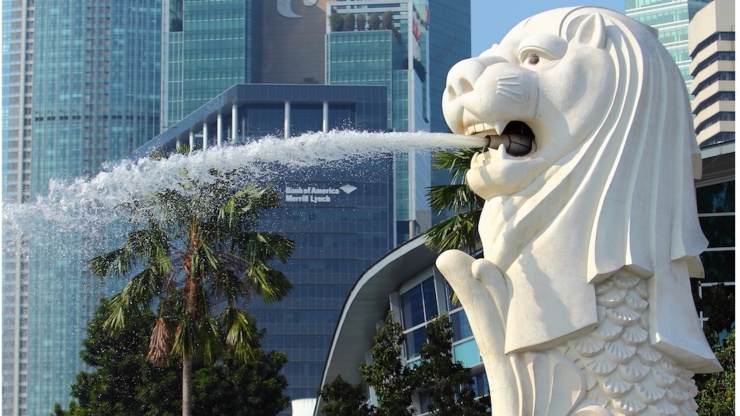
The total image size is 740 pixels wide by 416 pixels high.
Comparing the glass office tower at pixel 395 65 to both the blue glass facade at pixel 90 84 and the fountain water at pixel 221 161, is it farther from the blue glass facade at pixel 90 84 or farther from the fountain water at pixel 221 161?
the fountain water at pixel 221 161

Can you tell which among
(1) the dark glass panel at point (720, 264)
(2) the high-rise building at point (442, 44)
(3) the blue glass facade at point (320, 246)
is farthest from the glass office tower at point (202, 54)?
(1) the dark glass panel at point (720, 264)

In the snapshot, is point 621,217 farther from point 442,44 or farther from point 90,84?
point 442,44

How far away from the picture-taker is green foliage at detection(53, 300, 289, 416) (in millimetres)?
32094

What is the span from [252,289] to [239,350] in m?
1.50

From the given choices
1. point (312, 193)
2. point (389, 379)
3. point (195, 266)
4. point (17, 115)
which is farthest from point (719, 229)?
point (17, 115)

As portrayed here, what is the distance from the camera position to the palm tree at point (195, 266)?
21.3 m

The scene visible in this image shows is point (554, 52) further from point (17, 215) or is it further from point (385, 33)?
point (385, 33)

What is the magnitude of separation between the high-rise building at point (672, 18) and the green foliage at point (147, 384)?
101 meters

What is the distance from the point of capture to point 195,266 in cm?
2112

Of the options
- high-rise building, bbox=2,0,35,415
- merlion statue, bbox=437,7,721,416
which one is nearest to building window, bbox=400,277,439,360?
merlion statue, bbox=437,7,721,416

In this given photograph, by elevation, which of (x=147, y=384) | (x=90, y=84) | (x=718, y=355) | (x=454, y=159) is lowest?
(x=718, y=355)

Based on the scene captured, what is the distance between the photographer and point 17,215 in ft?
67.8

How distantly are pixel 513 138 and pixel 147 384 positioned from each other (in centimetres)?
2029

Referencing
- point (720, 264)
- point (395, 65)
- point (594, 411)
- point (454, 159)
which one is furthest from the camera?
point (395, 65)
